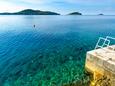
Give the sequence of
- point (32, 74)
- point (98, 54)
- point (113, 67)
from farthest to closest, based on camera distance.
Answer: point (32, 74) < point (98, 54) < point (113, 67)

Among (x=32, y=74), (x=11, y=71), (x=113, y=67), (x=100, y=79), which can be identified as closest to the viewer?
(x=113, y=67)

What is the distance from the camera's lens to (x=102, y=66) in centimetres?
1345

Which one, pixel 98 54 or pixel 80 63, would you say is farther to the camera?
pixel 80 63

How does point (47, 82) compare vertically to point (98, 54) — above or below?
below

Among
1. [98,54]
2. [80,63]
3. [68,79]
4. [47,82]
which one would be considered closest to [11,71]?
[47,82]

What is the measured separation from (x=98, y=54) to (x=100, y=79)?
264 cm

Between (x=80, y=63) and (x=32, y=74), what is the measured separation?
6677mm

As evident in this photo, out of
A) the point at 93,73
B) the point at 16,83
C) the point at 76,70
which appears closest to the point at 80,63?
the point at 76,70

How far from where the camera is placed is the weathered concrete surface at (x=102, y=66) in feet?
41.3

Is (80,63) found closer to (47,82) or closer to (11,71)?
(47,82)

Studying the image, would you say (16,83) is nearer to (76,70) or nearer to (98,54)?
(76,70)

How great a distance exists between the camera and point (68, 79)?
1536cm

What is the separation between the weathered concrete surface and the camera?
12594mm

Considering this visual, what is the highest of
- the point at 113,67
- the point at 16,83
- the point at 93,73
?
the point at 113,67
